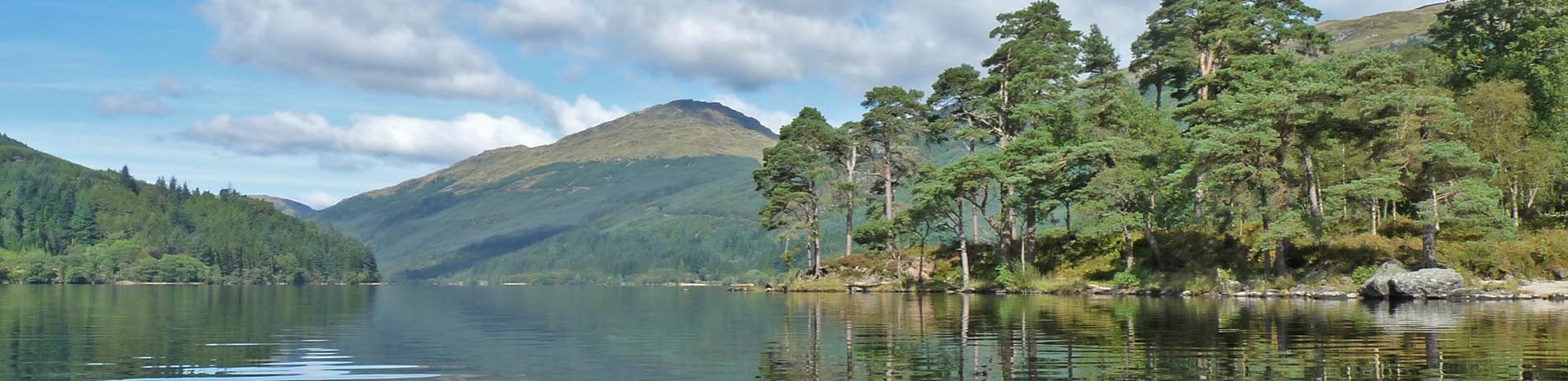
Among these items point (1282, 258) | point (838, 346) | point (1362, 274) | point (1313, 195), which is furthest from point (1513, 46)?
point (838, 346)

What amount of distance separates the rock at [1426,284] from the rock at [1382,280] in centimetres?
28

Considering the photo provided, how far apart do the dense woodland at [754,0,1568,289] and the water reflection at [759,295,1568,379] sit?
19.6m

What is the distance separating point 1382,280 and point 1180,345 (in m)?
41.4

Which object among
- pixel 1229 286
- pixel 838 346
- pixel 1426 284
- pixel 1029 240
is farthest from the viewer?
pixel 1029 240

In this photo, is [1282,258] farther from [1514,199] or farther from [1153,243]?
[1514,199]

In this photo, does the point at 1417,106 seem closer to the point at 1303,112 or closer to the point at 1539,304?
the point at 1303,112

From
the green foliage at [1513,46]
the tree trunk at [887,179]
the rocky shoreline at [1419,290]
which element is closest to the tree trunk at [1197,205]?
the rocky shoreline at [1419,290]

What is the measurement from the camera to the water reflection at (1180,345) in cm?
2083

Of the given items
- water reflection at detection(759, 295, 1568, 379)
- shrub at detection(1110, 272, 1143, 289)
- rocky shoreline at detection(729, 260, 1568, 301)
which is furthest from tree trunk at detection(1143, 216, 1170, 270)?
water reflection at detection(759, 295, 1568, 379)

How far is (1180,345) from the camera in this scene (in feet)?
89.2

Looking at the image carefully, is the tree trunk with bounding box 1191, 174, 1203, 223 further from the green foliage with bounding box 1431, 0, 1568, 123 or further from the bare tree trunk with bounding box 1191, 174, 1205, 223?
the green foliage with bounding box 1431, 0, 1568, 123

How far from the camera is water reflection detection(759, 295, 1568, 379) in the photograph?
20.8 metres

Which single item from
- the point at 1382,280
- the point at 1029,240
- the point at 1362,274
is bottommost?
the point at 1382,280

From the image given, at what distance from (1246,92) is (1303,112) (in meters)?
4.91
